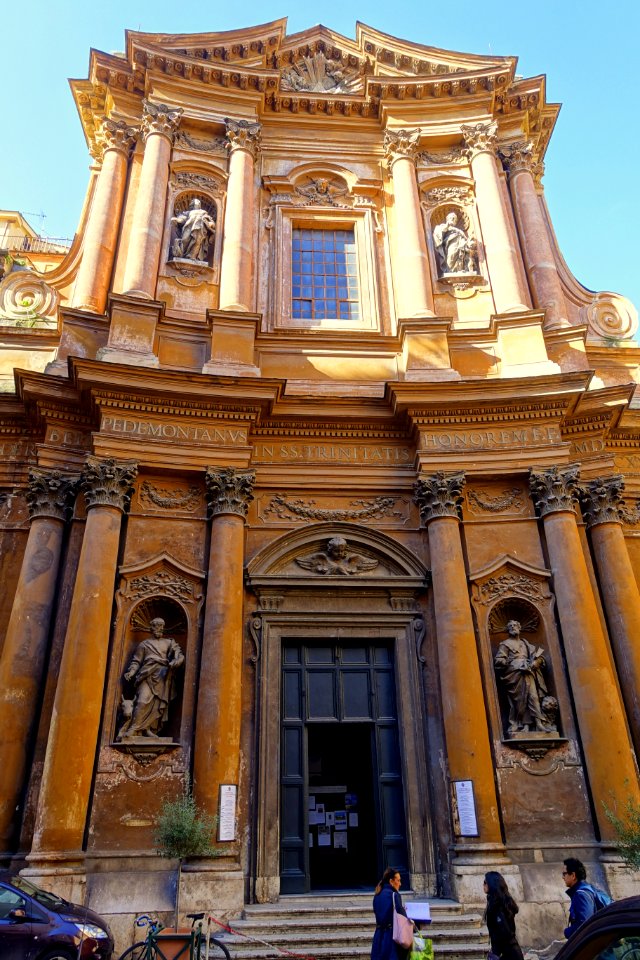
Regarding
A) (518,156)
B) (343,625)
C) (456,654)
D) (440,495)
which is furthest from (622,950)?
(518,156)

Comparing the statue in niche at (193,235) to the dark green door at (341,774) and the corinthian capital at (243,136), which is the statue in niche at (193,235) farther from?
the dark green door at (341,774)

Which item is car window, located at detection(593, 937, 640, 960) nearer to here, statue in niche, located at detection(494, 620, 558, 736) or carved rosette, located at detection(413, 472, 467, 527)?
statue in niche, located at detection(494, 620, 558, 736)

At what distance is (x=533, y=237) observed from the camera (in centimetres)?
1524

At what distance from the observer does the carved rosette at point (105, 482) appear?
36.9 ft

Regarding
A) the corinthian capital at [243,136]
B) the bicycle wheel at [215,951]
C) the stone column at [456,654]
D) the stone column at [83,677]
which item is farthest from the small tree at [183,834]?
the corinthian capital at [243,136]

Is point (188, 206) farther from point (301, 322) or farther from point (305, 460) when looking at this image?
point (305, 460)

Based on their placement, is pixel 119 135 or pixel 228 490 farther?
pixel 119 135

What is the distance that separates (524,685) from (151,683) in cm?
554

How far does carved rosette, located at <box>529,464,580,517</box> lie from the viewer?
11.9 metres

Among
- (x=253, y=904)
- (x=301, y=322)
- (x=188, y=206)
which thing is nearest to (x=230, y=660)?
(x=253, y=904)

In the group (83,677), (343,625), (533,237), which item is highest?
(533,237)

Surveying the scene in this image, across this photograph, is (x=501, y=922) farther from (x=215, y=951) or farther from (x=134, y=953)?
(x=134, y=953)

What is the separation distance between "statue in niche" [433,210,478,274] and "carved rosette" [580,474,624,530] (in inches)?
206

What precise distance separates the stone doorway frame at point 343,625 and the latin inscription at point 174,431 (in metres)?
1.93
